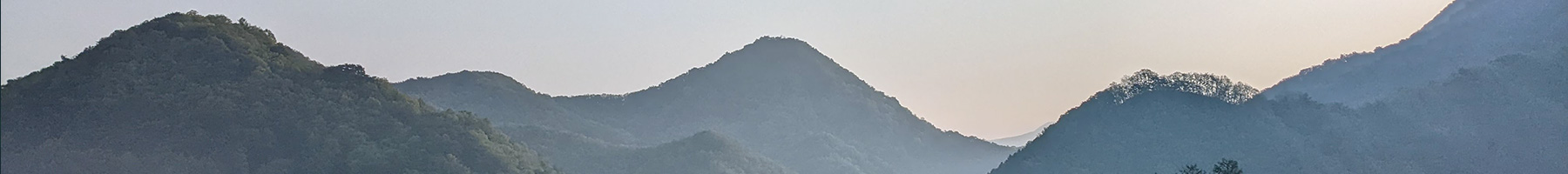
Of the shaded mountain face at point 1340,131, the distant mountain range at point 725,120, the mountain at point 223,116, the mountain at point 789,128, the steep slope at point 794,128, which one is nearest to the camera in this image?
the mountain at point 223,116

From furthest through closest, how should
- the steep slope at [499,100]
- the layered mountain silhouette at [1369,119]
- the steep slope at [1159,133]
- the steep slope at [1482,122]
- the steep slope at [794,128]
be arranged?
the steep slope at [794,128]
the steep slope at [499,100]
the steep slope at [1159,133]
the layered mountain silhouette at [1369,119]
the steep slope at [1482,122]

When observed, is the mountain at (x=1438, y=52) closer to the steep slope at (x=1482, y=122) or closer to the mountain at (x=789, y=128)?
the steep slope at (x=1482, y=122)

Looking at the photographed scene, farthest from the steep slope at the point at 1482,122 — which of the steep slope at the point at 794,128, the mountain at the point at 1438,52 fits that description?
the steep slope at the point at 794,128

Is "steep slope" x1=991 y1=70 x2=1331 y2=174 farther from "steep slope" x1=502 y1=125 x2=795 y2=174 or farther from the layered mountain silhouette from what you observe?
"steep slope" x1=502 y1=125 x2=795 y2=174

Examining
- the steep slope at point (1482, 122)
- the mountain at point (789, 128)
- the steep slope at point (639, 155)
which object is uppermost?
the mountain at point (789, 128)

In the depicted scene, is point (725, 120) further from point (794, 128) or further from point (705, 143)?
point (705, 143)

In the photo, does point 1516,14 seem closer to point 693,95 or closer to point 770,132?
point 770,132

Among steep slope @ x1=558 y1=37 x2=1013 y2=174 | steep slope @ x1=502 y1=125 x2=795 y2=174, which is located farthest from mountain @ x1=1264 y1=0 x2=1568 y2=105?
steep slope @ x1=558 y1=37 x2=1013 y2=174
